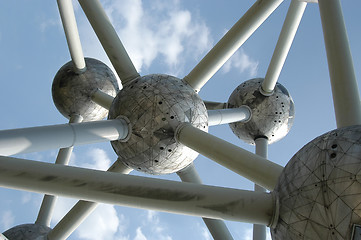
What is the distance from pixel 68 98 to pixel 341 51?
7.81m

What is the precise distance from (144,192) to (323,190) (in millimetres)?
1654

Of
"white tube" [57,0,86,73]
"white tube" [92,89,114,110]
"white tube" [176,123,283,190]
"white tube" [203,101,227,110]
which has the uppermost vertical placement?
"white tube" [203,101,227,110]

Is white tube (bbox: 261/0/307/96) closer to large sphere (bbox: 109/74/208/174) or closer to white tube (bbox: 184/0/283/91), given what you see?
white tube (bbox: 184/0/283/91)

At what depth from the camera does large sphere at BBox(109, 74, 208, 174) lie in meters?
6.14

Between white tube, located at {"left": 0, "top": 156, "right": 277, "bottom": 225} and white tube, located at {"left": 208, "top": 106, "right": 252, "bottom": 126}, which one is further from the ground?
white tube, located at {"left": 208, "top": 106, "right": 252, "bottom": 126}

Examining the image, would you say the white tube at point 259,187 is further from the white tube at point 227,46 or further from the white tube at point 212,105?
the white tube at point 227,46

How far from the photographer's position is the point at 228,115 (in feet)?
28.9

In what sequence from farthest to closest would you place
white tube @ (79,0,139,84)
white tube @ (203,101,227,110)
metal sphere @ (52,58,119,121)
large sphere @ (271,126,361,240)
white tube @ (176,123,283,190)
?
1. white tube @ (203,101,227,110)
2. metal sphere @ (52,58,119,121)
3. white tube @ (79,0,139,84)
4. white tube @ (176,123,283,190)
5. large sphere @ (271,126,361,240)

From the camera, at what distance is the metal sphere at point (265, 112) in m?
10.4

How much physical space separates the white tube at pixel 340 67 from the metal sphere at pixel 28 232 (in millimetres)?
7537

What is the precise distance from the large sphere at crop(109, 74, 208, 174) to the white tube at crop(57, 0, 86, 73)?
2.92m

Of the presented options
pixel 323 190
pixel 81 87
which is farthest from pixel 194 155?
pixel 81 87

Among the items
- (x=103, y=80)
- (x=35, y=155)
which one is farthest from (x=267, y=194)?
(x=35, y=155)

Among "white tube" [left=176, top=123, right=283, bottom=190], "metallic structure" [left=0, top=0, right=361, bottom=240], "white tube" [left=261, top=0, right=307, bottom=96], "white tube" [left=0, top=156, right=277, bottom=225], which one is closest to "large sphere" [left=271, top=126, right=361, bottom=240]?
"metallic structure" [left=0, top=0, right=361, bottom=240]
